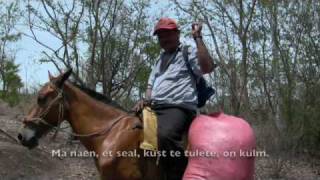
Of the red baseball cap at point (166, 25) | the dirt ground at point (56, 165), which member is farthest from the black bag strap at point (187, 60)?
the dirt ground at point (56, 165)

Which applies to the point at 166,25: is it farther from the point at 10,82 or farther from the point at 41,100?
the point at 10,82

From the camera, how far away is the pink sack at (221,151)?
16.4 ft

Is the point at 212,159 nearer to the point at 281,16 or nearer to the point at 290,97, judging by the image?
the point at 290,97

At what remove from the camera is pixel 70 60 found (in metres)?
14.8

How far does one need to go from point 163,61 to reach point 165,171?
111 centimetres

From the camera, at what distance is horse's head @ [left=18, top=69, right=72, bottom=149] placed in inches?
223

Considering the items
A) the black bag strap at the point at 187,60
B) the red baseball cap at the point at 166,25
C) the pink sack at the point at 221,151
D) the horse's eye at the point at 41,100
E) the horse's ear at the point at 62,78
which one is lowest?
the pink sack at the point at 221,151

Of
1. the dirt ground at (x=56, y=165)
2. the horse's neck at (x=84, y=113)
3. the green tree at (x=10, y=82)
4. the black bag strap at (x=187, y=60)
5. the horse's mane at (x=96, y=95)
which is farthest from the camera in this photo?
the green tree at (x=10, y=82)

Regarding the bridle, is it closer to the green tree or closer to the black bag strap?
the black bag strap

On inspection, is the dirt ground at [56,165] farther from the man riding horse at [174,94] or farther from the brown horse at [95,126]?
the man riding horse at [174,94]

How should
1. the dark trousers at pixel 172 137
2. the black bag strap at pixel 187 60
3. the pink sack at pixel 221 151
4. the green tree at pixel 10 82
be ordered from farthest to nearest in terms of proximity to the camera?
the green tree at pixel 10 82 < the black bag strap at pixel 187 60 < the dark trousers at pixel 172 137 < the pink sack at pixel 221 151

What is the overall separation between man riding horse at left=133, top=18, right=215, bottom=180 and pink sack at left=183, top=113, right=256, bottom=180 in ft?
1.03

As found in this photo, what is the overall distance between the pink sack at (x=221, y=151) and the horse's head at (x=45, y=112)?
1467 millimetres

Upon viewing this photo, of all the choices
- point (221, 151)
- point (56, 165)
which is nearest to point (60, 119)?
point (221, 151)
